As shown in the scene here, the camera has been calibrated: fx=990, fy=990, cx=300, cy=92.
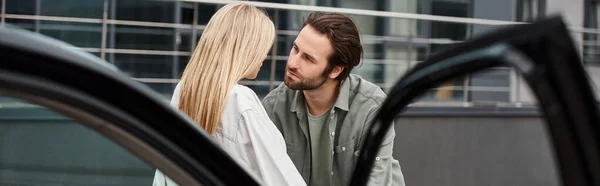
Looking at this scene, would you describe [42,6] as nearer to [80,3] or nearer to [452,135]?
[80,3]

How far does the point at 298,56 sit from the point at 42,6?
3500 mm

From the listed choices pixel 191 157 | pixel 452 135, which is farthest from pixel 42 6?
pixel 191 157

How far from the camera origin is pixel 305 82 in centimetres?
276

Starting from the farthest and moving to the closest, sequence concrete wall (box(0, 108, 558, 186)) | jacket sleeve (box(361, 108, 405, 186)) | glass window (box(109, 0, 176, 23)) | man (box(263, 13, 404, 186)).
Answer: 1. concrete wall (box(0, 108, 558, 186))
2. glass window (box(109, 0, 176, 23))
3. man (box(263, 13, 404, 186))
4. jacket sleeve (box(361, 108, 405, 186))

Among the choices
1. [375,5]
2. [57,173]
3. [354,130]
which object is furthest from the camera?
[375,5]

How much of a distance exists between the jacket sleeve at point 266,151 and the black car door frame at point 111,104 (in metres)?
1.12

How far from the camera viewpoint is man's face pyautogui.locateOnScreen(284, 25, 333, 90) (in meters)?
2.78

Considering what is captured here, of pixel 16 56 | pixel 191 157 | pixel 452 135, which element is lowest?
pixel 452 135

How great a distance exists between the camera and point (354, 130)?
8.89 ft

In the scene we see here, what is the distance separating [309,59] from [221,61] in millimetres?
503

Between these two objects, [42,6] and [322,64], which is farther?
[42,6]

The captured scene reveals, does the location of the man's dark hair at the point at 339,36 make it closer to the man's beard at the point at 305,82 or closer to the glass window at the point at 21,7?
the man's beard at the point at 305,82

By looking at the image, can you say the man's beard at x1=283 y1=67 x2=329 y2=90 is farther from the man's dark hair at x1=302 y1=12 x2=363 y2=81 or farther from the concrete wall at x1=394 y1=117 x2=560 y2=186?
the concrete wall at x1=394 y1=117 x2=560 y2=186

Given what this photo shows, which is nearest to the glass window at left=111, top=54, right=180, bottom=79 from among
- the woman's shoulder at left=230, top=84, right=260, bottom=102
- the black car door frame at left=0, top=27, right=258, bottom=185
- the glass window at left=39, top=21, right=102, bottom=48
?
the glass window at left=39, top=21, right=102, bottom=48
